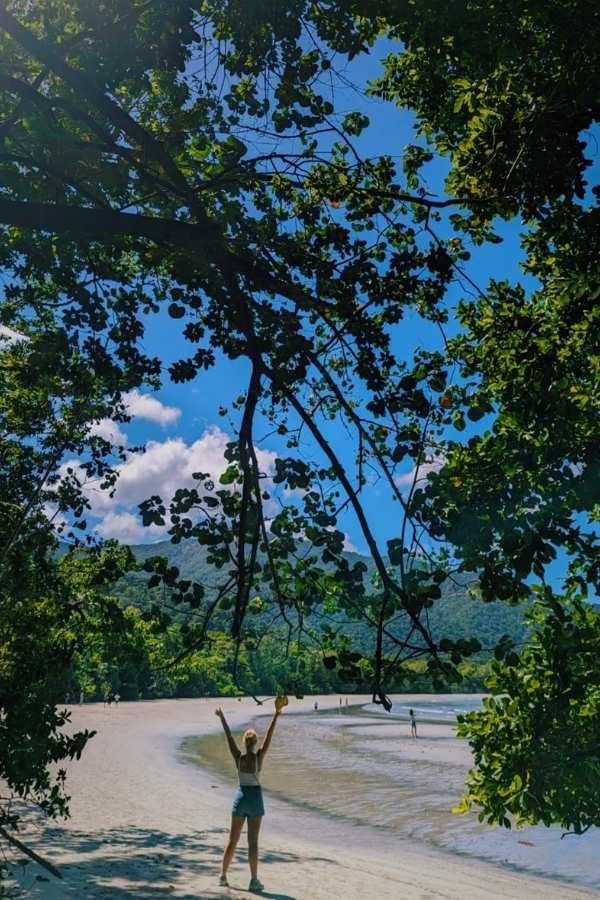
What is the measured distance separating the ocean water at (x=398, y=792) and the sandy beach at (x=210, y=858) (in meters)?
0.92

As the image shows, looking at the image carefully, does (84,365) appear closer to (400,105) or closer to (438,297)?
(438,297)

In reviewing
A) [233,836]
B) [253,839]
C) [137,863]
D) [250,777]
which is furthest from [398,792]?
[250,777]

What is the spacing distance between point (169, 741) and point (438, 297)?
48050 mm

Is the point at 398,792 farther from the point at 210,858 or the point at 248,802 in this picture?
the point at 248,802

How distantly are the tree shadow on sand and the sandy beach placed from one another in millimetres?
20

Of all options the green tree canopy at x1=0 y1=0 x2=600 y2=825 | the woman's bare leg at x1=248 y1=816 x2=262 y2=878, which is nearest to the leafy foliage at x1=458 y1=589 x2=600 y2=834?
the green tree canopy at x1=0 y1=0 x2=600 y2=825

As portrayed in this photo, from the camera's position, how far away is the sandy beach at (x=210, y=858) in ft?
33.8

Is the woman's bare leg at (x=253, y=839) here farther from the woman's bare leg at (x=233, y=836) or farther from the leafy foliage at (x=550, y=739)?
the leafy foliage at (x=550, y=739)

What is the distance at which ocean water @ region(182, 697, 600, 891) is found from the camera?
17.2m

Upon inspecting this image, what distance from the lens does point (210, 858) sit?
12.8 meters

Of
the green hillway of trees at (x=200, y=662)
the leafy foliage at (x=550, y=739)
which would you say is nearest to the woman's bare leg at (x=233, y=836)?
the green hillway of trees at (x=200, y=662)

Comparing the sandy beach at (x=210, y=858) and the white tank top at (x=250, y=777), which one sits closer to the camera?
the white tank top at (x=250, y=777)

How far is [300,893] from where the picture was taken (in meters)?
10.5

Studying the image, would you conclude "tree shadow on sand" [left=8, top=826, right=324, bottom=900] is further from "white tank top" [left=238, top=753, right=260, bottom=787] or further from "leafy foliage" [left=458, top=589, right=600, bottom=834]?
"leafy foliage" [left=458, top=589, right=600, bottom=834]
